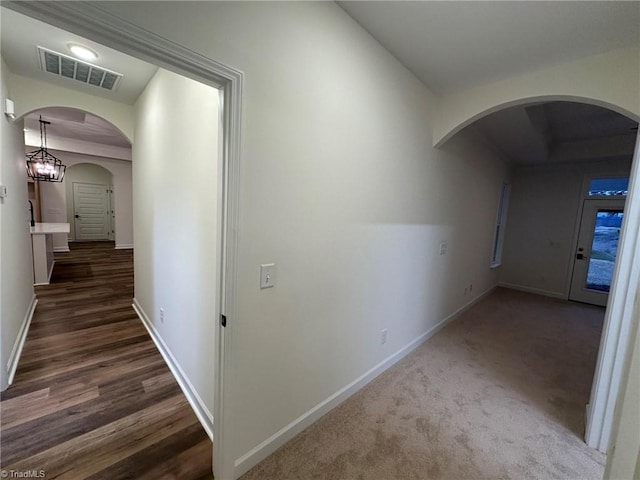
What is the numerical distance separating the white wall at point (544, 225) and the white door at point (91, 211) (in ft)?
40.0

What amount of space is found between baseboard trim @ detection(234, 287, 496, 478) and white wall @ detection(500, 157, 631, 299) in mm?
4345

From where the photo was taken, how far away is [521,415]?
204 cm

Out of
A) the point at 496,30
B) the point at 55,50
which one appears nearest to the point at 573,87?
the point at 496,30

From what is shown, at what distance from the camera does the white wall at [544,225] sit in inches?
202

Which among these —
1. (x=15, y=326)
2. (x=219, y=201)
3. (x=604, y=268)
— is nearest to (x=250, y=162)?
(x=219, y=201)

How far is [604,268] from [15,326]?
27.5 feet

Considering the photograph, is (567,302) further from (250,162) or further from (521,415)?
(250,162)

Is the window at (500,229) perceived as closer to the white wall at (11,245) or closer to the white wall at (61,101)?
the white wall at (61,101)

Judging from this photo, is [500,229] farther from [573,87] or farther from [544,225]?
[573,87]

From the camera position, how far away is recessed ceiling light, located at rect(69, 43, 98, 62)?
207 cm

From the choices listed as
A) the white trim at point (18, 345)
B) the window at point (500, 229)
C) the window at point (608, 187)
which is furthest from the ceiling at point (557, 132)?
the white trim at point (18, 345)

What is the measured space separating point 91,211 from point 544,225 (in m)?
12.9

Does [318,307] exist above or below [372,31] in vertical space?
below

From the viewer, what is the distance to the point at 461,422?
194 centimetres
